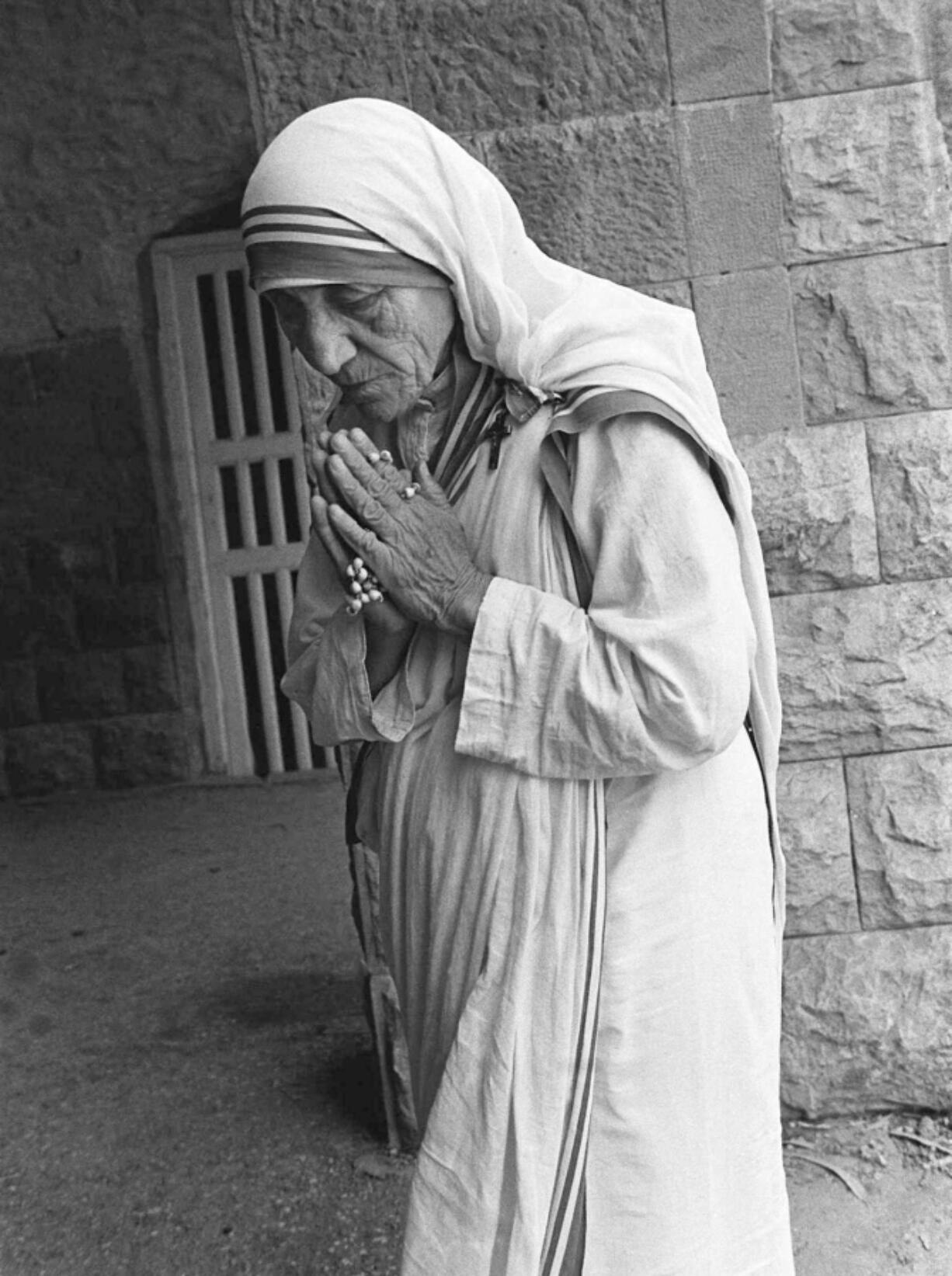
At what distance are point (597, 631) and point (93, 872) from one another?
4974 mm

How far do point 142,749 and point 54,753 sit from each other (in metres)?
0.49

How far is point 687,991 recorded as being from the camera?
1.65 metres

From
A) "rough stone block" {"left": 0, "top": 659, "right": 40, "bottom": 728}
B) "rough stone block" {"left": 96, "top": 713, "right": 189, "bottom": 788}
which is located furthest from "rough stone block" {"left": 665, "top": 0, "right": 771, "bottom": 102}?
"rough stone block" {"left": 0, "top": 659, "right": 40, "bottom": 728}

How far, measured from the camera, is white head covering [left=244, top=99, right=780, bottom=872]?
154 centimetres

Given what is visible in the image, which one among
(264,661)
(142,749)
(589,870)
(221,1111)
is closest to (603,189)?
(589,870)

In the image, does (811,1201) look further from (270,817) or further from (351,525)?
(270,817)

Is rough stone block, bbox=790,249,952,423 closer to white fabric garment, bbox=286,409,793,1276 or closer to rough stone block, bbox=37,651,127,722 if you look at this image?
white fabric garment, bbox=286,409,793,1276

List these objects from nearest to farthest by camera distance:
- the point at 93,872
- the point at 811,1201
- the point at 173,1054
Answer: the point at 811,1201 < the point at 173,1054 < the point at 93,872

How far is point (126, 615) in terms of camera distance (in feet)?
23.8

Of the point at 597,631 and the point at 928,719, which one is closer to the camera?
the point at 597,631

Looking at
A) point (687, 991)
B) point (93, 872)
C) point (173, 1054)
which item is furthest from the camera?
point (93, 872)

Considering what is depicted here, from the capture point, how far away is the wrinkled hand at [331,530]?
1.62m

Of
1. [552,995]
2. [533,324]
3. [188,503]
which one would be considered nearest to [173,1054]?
[552,995]

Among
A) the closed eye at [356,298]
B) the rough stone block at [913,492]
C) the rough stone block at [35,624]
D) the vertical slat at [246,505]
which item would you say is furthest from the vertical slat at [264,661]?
the closed eye at [356,298]
